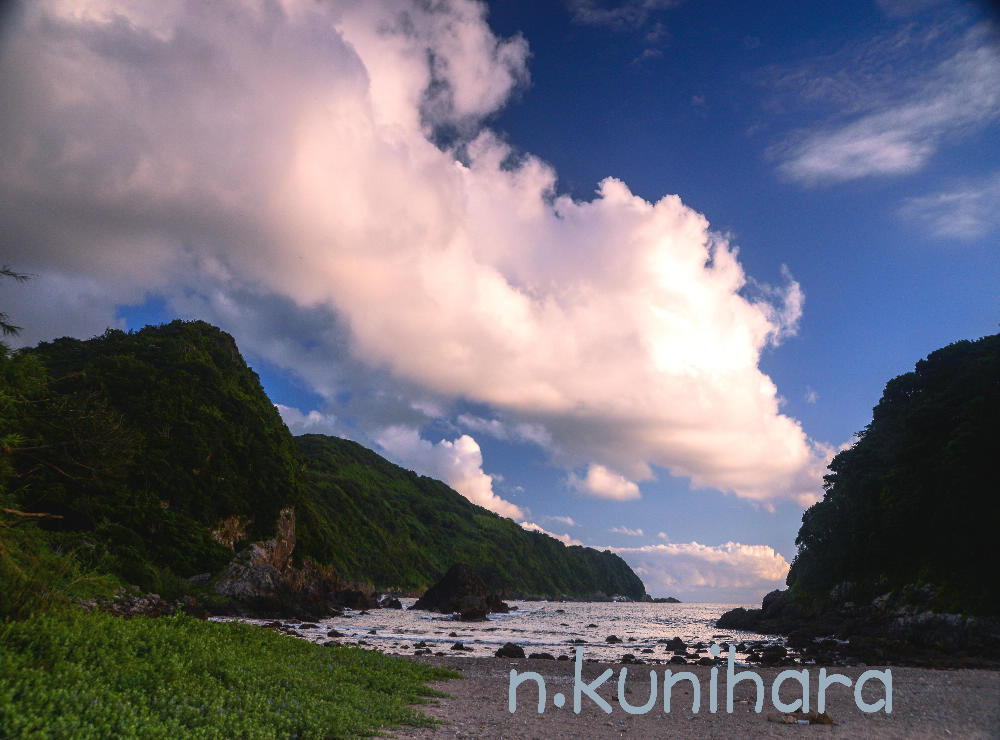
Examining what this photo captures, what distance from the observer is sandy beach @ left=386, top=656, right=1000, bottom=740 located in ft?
46.4

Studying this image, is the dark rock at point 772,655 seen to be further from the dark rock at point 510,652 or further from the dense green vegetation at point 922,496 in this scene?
the dark rock at point 510,652

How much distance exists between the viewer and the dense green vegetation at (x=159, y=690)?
7676mm

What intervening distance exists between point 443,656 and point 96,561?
23.4 meters

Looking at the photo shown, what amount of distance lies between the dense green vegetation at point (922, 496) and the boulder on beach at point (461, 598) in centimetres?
4269

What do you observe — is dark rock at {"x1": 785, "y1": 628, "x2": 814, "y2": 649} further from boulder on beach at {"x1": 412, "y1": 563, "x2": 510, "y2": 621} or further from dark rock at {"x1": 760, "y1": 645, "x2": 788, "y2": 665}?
boulder on beach at {"x1": 412, "y1": 563, "x2": 510, "y2": 621}

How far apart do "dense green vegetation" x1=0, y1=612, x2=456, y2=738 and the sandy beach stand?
1950 mm

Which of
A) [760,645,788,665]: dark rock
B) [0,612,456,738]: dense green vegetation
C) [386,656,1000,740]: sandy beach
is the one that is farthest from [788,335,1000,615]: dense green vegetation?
[0,612,456,738]: dense green vegetation

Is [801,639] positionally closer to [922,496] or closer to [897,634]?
[897,634]

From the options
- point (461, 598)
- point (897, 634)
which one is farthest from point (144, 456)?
point (897, 634)

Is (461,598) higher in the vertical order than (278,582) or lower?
lower

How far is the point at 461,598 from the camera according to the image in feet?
278

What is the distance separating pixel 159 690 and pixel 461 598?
Answer: 265 feet

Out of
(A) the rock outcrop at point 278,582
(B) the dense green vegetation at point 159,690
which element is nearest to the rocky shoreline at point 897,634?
(B) the dense green vegetation at point 159,690

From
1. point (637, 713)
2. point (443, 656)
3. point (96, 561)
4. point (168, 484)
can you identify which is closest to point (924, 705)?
point (637, 713)
